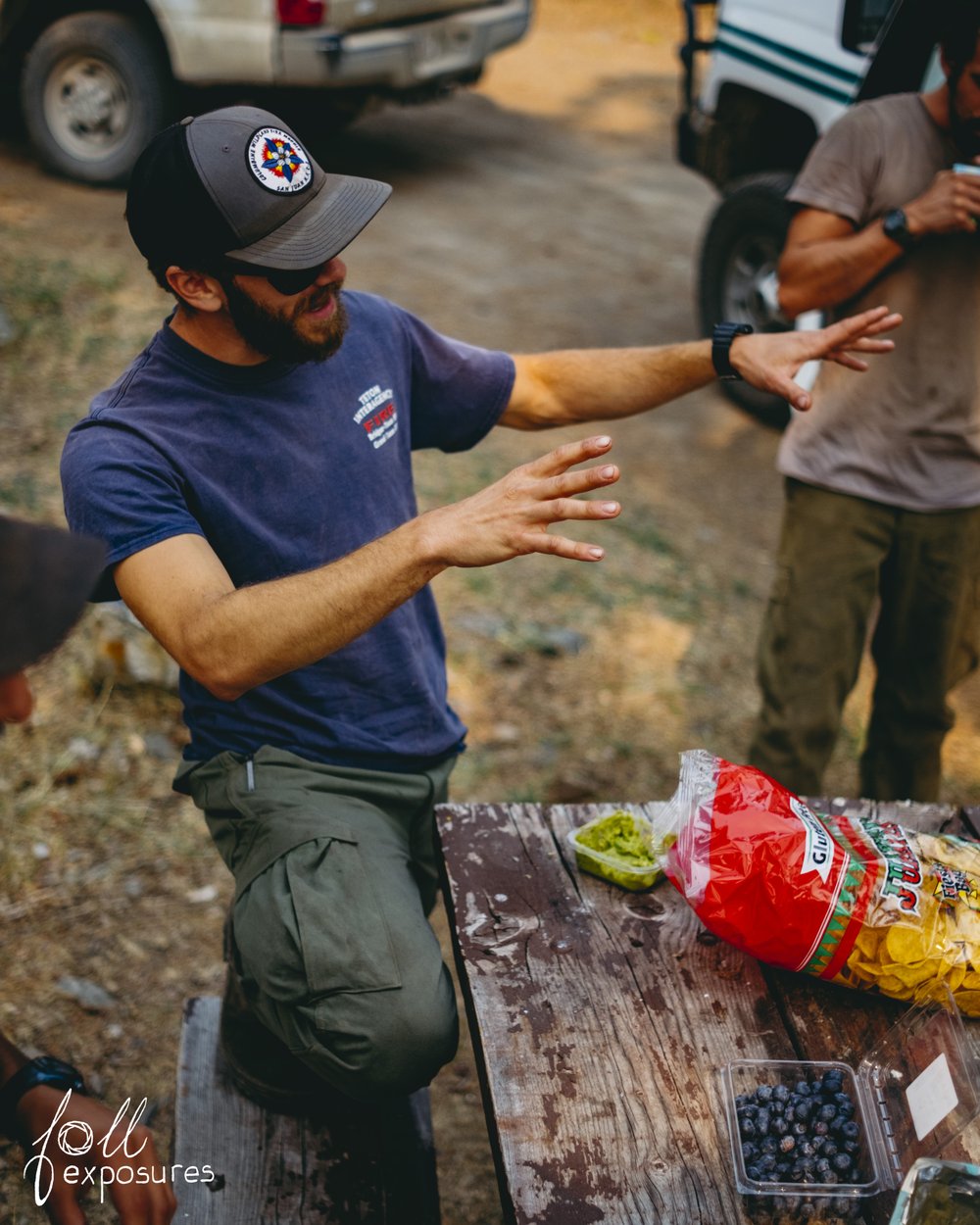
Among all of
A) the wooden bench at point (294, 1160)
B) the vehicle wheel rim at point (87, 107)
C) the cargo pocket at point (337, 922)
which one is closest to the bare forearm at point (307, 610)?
the cargo pocket at point (337, 922)

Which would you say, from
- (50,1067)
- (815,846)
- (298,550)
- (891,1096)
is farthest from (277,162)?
(891,1096)

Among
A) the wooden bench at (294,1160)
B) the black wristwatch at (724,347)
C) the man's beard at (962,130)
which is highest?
the man's beard at (962,130)

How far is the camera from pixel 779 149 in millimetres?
5770

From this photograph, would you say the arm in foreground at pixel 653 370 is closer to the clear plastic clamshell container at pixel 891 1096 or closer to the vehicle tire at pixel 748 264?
the clear plastic clamshell container at pixel 891 1096

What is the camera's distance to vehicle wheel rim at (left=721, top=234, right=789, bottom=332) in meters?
5.64

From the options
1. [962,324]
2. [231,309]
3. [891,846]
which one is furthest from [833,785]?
[231,309]

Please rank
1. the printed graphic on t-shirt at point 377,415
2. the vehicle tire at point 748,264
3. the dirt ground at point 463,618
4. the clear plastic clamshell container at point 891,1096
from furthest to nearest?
the vehicle tire at point 748,264
the dirt ground at point 463,618
the printed graphic on t-shirt at point 377,415
the clear plastic clamshell container at point 891,1096

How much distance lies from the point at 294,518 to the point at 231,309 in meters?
0.41

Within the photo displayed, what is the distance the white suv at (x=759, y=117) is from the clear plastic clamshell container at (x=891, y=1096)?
3.87 meters

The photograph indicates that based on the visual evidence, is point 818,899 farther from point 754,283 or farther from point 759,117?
point 759,117

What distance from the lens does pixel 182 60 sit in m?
6.76

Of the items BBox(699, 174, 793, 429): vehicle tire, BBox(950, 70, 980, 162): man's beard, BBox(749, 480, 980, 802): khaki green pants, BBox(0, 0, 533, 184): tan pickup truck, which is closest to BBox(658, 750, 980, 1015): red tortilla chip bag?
BBox(749, 480, 980, 802): khaki green pants

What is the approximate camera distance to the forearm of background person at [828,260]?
2920 millimetres

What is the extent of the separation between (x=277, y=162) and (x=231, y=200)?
0.47ft
